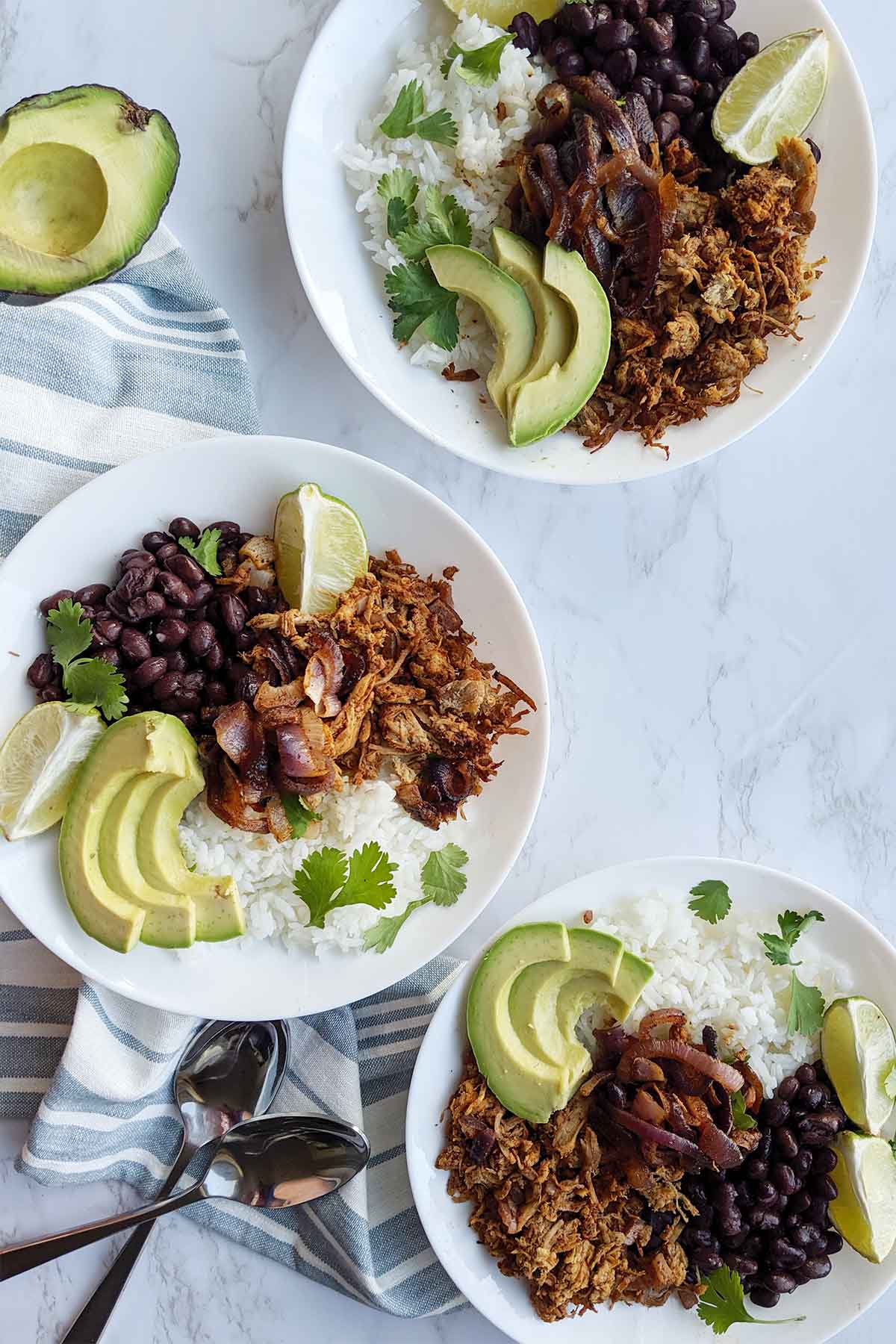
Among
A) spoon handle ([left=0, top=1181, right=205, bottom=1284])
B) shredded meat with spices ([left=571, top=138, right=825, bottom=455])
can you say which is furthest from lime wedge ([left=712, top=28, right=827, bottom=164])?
spoon handle ([left=0, top=1181, right=205, bottom=1284])

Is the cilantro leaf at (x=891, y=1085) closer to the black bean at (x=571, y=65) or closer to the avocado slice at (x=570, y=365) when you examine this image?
the avocado slice at (x=570, y=365)

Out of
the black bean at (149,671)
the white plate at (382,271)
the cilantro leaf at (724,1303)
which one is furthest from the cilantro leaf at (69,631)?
the cilantro leaf at (724,1303)

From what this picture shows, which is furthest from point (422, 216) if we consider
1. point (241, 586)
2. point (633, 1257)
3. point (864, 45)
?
point (633, 1257)

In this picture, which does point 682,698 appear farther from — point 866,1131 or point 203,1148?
point 203,1148

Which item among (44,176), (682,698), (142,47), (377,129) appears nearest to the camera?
(44,176)

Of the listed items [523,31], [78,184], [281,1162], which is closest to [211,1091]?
[281,1162]

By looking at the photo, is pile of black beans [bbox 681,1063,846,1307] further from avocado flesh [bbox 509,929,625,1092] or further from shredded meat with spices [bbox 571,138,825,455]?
shredded meat with spices [bbox 571,138,825,455]

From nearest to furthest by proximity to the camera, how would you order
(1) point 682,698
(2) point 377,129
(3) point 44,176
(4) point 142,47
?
(3) point 44,176 → (2) point 377,129 → (4) point 142,47 → (1) point 682,698
